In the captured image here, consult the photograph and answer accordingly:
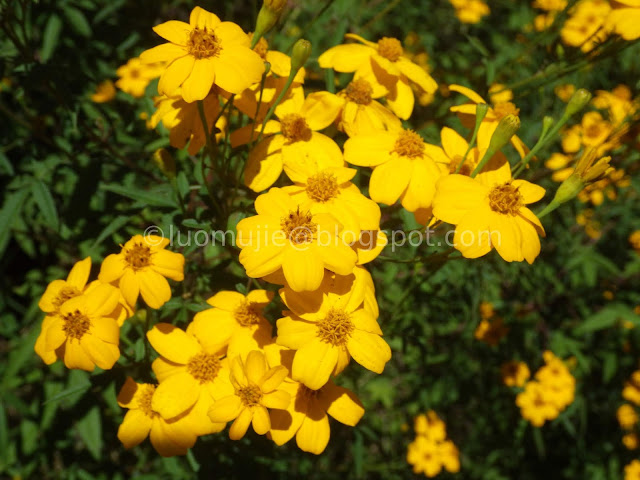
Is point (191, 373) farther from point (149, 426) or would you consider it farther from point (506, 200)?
point (506, 200)

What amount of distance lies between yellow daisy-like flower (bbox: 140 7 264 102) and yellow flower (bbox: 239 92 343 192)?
0.26 meters

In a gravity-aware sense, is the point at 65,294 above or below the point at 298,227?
below

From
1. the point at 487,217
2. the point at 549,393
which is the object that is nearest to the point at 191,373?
the point at 487,217

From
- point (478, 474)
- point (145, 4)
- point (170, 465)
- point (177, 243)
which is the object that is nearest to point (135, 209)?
point (177, 243)

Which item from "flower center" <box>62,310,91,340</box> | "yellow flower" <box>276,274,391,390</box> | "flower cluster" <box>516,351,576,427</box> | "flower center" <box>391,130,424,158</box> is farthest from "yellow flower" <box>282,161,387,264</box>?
"flower cluster" <box>516,351,576,427</box>

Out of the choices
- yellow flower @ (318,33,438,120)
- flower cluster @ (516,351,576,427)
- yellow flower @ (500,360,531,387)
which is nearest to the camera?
yellow flower @ (318,33,438,120)

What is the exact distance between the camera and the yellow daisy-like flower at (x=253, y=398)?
1.38 meters

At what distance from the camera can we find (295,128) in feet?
5.44

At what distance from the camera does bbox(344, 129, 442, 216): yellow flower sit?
1.62m

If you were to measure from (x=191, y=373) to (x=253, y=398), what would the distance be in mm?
325

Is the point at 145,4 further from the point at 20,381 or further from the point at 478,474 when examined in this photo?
the point at 478,474

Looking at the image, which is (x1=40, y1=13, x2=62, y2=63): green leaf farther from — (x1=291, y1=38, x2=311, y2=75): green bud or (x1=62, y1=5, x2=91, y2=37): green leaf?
Answer: (x1=291, y1=38, x2=311, y2=75): green bud

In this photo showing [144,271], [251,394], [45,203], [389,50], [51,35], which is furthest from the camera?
[51,35]

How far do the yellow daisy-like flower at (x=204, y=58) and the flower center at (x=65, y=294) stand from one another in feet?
2.51
